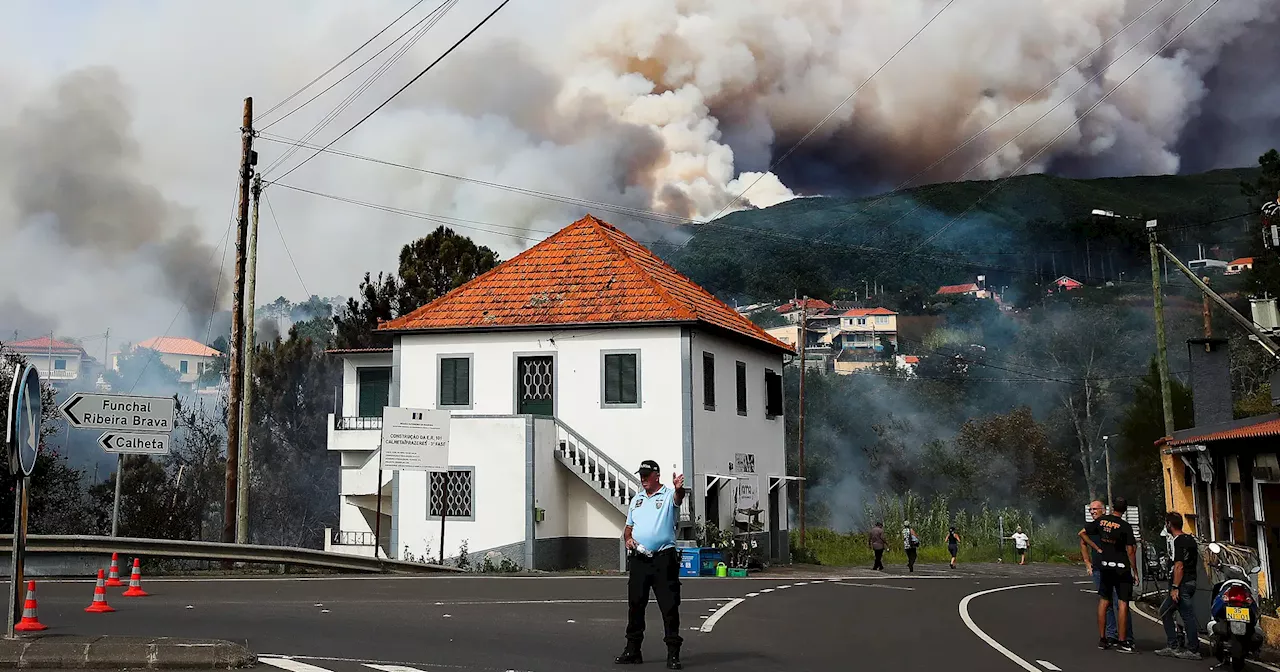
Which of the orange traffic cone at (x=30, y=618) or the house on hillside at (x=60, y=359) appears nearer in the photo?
the orange traffic cone at (x=30, y=618)

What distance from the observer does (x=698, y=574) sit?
27516 millimetres

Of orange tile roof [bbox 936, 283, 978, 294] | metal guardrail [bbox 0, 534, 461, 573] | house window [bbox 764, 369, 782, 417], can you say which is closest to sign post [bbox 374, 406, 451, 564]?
metal guardrail [bbox 0, 534, 461, 573]

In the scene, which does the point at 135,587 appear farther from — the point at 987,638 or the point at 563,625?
the point at 987,638

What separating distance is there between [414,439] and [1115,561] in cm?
1703

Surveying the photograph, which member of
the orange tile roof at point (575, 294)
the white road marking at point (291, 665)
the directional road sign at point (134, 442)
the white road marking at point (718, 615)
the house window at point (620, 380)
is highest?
the orange tile roof at point (575, 294)

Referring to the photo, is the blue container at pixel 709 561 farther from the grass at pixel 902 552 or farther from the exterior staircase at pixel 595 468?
the grass at pixel 902 552

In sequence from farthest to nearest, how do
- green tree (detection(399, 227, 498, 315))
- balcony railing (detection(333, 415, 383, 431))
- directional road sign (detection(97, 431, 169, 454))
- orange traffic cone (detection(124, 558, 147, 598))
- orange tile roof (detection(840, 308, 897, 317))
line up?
orange tile roof (detection(840, 308, 897, 317)), green tree (detection(399, 227, 498, 315)), balcony railing (detection(333, 415, 383, 431)), directional road sign (detection(97, 431, 169, 454)), orange traffic cone (detection(124, 558, 147, 598))

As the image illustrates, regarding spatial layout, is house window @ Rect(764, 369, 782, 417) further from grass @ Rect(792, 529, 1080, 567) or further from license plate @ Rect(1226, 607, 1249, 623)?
license plate @ Rect(1226, 607, 1249, 623)

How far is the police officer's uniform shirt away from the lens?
1037 cm

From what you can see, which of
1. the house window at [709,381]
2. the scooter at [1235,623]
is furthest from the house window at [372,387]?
the scooter at [1235,623]

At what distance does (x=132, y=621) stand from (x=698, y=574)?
1623cm

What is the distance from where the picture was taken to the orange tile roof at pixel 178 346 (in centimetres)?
10081

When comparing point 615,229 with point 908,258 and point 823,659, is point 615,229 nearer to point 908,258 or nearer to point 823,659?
point 823,659

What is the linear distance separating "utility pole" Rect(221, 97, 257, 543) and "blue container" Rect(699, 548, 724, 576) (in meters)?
11.0
